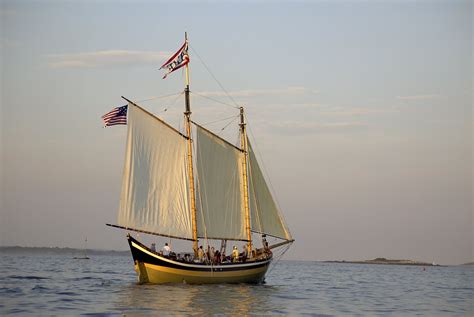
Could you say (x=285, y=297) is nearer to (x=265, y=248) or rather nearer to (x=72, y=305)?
(x=265, y=248)

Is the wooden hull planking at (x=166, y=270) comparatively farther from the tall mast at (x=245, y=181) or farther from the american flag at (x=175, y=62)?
the american flag at (x=175, y=62)

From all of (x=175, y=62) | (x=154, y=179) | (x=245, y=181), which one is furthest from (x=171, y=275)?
(x=175, y=62)

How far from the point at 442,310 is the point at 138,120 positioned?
27.9m

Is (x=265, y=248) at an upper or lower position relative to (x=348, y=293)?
upper

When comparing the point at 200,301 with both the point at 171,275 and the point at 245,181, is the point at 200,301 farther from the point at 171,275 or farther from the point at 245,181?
the point at 245,181

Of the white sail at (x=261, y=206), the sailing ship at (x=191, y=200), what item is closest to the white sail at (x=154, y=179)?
the sailing ship at (x=191, y=200)

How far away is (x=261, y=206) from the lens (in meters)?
64.4

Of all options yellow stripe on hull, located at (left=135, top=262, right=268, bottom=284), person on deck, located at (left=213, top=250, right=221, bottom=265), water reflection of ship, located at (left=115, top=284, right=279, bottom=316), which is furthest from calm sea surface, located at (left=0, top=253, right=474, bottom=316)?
person on deck, located at (left=213, top=250, right=221, bottom=265)

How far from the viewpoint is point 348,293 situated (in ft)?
211

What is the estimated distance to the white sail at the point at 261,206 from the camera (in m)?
64.3

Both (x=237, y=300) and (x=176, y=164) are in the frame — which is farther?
(x=176, y=164)

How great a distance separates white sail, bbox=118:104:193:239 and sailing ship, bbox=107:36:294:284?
0.08m

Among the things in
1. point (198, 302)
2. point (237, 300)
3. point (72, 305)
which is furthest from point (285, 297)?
point (72, 305)

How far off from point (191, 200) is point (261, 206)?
7.03 meters
